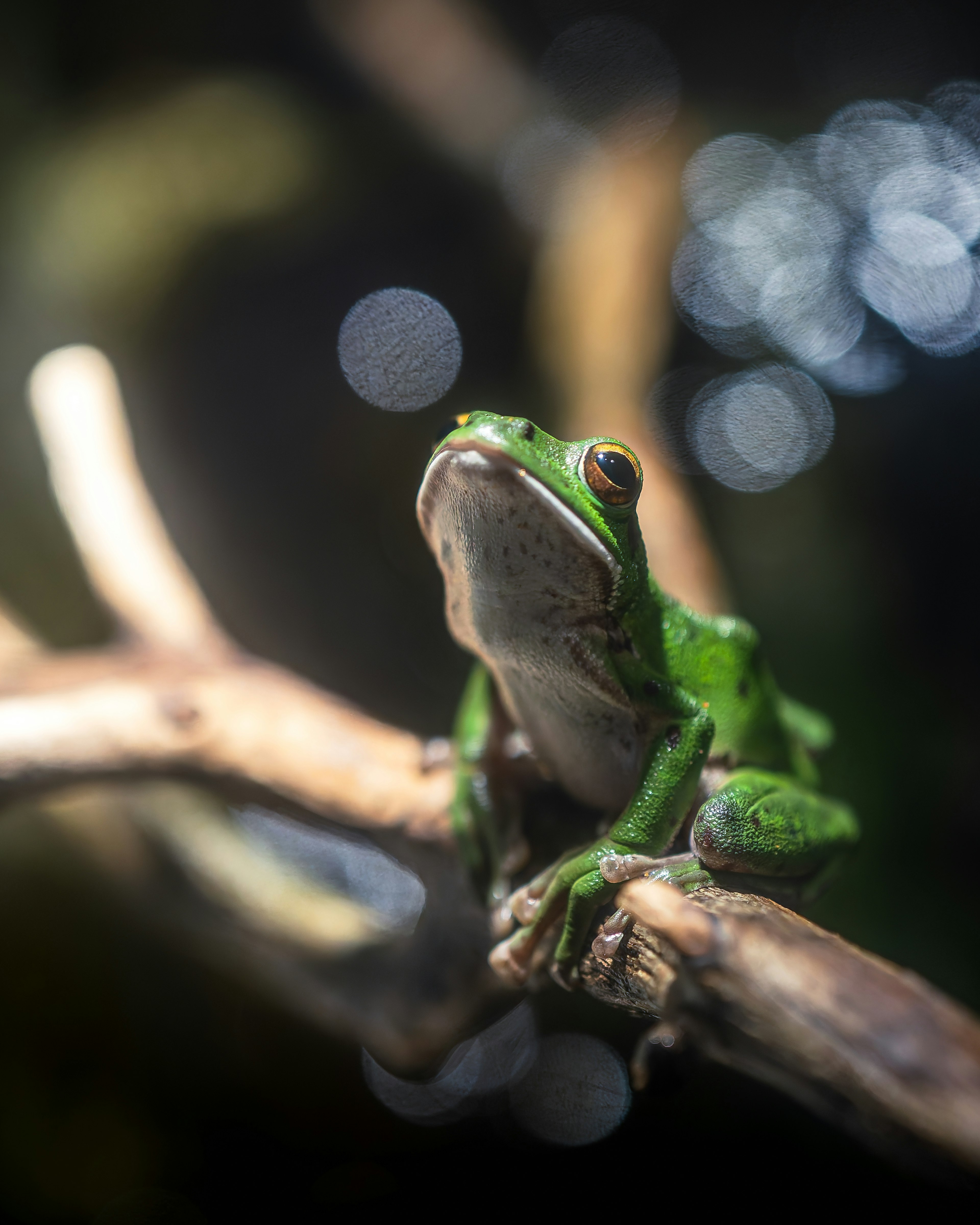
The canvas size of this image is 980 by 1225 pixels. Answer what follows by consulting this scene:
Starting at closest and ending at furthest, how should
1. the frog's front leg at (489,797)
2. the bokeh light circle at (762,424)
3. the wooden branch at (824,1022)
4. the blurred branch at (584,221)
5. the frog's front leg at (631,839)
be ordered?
the wooden branch at (824,1022), the frog's front leg at (631,839), the frog's front leg at (489,797), the bokeh light circle at (762,424), the blurred branch at (584,221)

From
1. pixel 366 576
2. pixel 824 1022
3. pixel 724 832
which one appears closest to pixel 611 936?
pixel 724 832

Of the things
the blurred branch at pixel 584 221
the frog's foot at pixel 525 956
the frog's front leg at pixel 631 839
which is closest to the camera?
the frog's front leg at pixel 631 839

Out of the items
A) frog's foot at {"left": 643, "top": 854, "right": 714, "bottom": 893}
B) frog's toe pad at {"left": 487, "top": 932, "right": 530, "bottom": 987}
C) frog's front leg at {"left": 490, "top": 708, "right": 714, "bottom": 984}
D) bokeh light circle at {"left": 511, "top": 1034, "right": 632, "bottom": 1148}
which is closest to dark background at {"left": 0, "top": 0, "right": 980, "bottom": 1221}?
bokeh light circle at {"left": 511, "top": 1034, "right": 632, "bottom": 1148}

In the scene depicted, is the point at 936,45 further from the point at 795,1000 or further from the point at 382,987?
the point at 382,987

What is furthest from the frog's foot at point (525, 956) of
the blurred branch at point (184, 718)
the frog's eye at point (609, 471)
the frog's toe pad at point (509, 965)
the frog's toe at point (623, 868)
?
the frog's eye at point (609, 471)

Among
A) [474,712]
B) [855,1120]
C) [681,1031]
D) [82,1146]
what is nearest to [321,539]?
[474,712]

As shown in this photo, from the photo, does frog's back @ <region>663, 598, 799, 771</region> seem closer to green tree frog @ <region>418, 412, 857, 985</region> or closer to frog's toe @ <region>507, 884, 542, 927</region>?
green tree frog @ <region>418, 412, 857, 985</region>

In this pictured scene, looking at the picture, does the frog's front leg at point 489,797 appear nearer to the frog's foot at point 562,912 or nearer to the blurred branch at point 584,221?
the frog's foot at point 562,912
